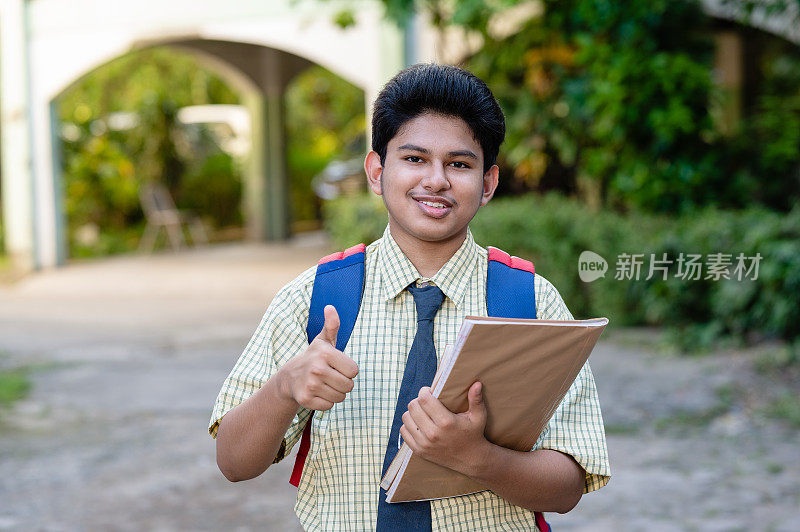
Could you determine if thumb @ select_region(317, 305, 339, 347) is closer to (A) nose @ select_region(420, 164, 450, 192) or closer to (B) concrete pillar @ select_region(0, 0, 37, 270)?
(A) nose @ select_region(420, 164, 450, 192)

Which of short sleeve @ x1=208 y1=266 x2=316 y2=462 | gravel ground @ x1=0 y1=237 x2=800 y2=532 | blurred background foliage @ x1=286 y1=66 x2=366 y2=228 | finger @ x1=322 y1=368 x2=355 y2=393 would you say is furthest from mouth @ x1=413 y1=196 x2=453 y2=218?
blurred background foliage @ x1=286 y1=66 x2=366 y2=228

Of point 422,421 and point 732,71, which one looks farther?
point 732,71

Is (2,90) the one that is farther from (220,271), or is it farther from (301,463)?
(301,463)

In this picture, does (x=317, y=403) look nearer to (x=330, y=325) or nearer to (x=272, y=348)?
(x=330, y=325)

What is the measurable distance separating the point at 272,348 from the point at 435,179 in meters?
0.36

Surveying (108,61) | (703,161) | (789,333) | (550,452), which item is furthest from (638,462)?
(108,61)

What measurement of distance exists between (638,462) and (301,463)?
3166 mm

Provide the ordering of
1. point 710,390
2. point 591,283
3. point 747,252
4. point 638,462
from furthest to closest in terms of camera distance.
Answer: point 591,283, point 747,252, point 710,390, point 638,462

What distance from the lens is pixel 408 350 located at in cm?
150

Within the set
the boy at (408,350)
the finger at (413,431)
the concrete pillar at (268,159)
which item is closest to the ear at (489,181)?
the boy at (408,350)

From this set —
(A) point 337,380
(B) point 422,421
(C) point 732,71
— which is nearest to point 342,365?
(A) point 337,380

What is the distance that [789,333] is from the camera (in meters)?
5.95

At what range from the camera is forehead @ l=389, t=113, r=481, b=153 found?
146cm

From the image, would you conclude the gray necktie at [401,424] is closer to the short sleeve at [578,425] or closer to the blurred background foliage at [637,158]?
the short sleeve at [578,425]
